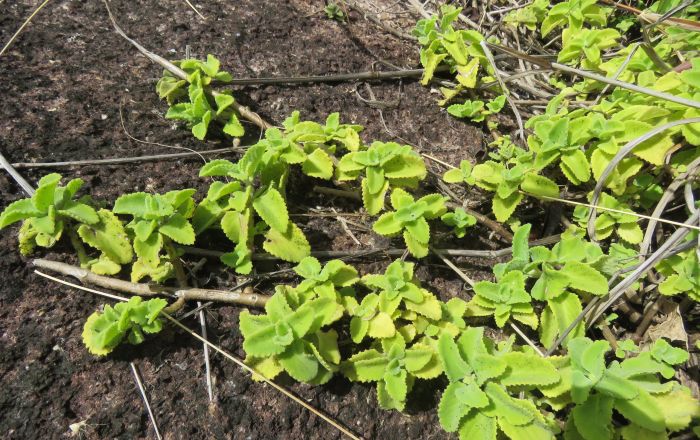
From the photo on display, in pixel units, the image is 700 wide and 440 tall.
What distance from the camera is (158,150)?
2.11 meters

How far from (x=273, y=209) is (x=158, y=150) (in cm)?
62

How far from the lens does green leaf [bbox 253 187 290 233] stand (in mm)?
1820

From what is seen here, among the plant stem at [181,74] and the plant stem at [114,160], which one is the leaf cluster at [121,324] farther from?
the plant stem at [181,74]

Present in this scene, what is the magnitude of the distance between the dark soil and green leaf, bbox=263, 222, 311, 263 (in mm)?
189

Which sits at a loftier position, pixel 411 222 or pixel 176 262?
pixel 411 222

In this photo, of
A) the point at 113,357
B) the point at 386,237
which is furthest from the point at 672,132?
the point at 113,357

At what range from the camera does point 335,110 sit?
249cm

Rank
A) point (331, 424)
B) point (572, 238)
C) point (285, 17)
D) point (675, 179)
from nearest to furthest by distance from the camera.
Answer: point (331, 424) < point (572, 238) < point (675, 179) < point (285, 17)

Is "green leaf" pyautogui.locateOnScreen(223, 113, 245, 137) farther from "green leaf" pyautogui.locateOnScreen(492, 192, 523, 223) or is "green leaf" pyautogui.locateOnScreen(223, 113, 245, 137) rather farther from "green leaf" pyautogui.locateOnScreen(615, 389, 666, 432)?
"green leaf" pyautogui.locateOnScreen(615, 389, 666, 432)

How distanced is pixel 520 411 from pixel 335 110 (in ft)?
5.10

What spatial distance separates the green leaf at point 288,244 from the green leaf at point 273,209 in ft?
0.10

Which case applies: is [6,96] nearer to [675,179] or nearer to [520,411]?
[520,411]

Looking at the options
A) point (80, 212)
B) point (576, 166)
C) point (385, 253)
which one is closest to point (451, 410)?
point (385, 253)

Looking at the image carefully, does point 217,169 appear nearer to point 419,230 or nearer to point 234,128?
point 234,128
